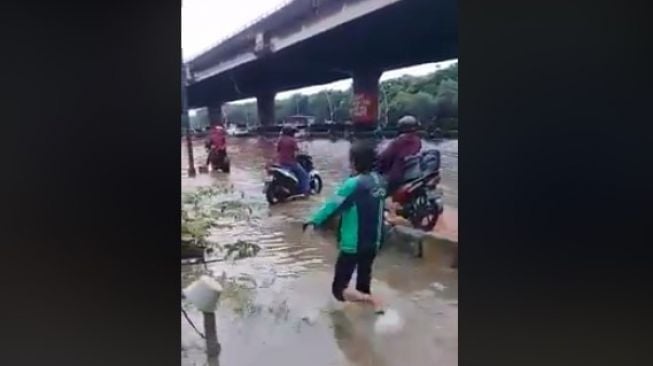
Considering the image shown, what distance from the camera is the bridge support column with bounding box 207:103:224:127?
222 cm

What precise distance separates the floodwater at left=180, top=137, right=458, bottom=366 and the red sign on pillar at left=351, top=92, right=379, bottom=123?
101 millimetres

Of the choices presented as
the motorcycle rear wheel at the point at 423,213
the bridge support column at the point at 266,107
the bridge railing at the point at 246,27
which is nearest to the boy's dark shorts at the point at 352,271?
the motorcycle rear wheel at the point at 423,213

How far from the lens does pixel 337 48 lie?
2.24 meters

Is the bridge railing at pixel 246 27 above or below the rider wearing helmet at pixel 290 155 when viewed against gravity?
above

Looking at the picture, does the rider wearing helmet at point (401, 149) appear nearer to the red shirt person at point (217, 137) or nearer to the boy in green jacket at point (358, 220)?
the boy in green jacket at point (358, 220)

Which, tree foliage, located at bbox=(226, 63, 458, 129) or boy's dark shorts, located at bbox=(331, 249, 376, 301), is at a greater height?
tree foliage, located at bbox=(226, 63, 458, 129)

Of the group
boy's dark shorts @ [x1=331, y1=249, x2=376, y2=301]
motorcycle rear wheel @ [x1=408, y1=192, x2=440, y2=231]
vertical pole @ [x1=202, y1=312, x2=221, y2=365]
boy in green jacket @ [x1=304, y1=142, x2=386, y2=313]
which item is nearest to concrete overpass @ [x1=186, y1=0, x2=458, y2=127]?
boy in green jacket @ [x1=304, y1=142, x2=386, y2=313]

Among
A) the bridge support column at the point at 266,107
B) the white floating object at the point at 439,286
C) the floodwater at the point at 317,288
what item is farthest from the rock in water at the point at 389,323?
the bridge support column at the point at 266,107

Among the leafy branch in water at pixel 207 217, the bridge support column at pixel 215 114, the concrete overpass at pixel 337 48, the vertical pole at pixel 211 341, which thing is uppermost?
the concrete overpass at pixel 337 48

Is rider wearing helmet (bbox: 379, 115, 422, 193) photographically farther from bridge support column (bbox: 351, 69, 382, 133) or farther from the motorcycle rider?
the motorcycle rider

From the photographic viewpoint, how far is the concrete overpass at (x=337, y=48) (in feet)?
7.30

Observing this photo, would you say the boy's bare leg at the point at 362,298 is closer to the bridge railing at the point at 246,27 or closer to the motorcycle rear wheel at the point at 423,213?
the motorcycle rear wheel at the point at 423,213
